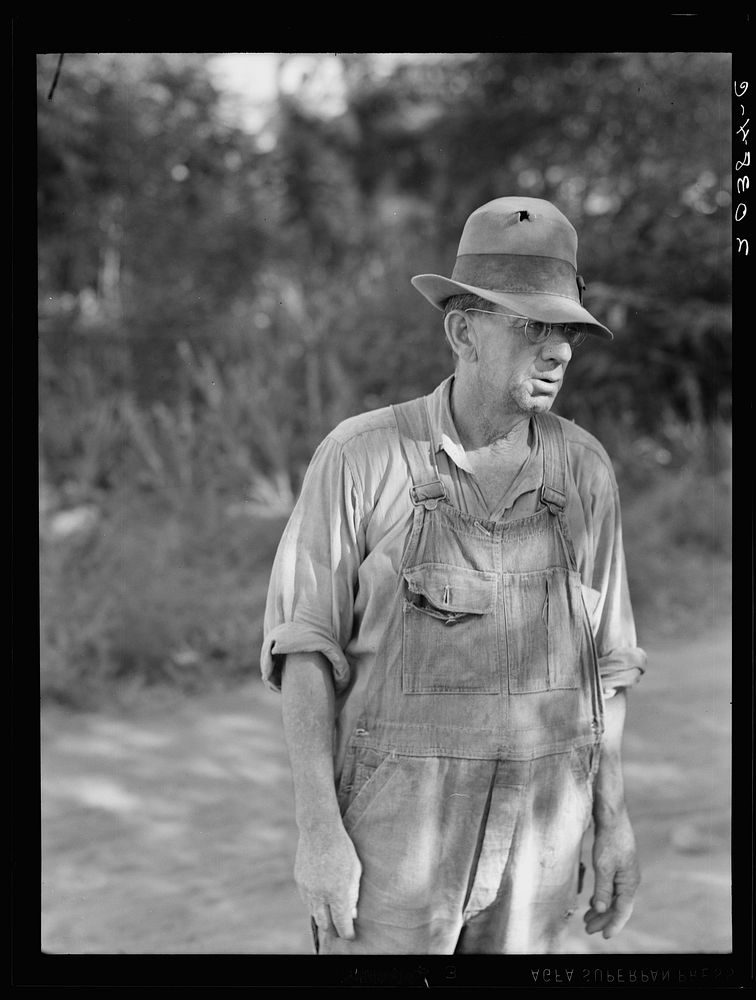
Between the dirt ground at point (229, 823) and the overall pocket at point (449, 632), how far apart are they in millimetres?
1427

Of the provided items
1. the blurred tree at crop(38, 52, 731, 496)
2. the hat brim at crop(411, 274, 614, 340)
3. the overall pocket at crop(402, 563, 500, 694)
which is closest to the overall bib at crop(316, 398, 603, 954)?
the overall pocket at crop(402, 563, 500, 694)

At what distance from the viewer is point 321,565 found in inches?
80.7

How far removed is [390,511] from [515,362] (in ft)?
1.16

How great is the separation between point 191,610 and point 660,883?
2.87 metres

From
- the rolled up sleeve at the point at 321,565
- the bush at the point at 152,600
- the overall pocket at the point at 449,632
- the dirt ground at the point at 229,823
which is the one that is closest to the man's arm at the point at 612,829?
the overall pocket at the point at 449,632

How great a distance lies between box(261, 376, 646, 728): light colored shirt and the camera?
2.04 meters

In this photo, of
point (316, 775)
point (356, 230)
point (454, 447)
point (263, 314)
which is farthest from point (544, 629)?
point (356, 230)

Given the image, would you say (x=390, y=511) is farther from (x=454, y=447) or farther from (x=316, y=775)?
(x=316, y=775)

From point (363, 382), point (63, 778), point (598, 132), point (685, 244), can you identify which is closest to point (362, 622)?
point (63, 778)

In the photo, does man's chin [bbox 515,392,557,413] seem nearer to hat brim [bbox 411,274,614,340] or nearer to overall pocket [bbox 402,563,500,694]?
hat brim [bbox 411,274,614,340]

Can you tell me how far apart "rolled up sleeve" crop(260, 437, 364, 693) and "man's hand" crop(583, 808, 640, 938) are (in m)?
0.61

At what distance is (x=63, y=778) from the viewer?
15.3 ft

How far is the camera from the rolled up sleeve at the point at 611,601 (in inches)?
85.5
